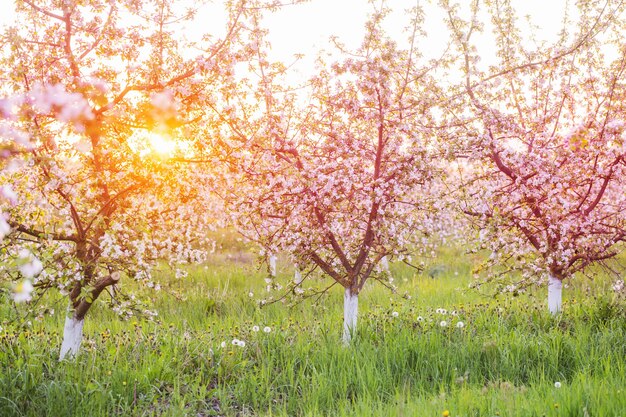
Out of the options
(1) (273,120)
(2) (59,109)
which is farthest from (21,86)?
(1) (273,120)

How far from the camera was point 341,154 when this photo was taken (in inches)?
311

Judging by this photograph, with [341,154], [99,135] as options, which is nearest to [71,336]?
[99,135]

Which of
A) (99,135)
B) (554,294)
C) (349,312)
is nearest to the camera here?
(99,135)

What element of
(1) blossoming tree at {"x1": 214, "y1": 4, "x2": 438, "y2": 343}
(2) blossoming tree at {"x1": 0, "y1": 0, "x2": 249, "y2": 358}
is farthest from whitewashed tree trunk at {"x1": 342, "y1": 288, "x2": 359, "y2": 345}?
(2) blossoming tree at {"x1": 0, "y1": 0, "x2": 249, "y2": 358}

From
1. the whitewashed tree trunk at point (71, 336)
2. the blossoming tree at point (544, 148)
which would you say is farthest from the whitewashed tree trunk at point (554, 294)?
the whitewashed tree trunk at point (71, 336)

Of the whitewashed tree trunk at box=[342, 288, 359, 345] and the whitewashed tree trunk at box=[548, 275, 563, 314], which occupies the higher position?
the whitewashed tree trunk at box=[548, 275, 563, 314]

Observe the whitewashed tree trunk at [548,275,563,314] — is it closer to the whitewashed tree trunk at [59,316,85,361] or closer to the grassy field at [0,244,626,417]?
the grassy field at [0,244,626,417]

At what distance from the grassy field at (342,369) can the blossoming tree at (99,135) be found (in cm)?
85

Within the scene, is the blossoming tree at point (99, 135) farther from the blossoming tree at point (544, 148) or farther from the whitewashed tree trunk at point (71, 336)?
the blossoming tree at point (544, 148)

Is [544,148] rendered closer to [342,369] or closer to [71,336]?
[342,369]

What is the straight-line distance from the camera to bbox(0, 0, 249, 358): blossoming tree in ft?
21.6

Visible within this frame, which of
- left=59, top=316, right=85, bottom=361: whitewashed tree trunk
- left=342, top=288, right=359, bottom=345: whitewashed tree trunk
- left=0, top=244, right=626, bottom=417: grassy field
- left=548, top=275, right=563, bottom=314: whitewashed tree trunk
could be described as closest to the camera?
left=0, top=244, right=626, bottom=417: grassy field

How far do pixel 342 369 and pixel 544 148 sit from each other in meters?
4.30

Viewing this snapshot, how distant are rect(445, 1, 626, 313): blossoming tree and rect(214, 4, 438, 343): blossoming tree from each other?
3.39 ft
